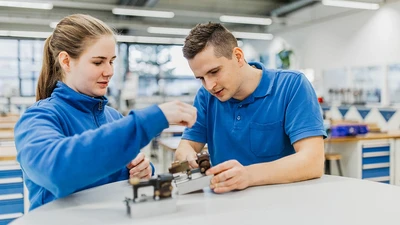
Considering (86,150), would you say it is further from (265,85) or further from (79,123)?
(265,85)

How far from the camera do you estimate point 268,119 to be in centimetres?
159

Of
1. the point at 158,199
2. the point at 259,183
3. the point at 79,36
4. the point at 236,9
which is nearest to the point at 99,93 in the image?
the point at 79,36

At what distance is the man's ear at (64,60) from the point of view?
4.17 ft

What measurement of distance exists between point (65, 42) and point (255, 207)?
81 centimetres

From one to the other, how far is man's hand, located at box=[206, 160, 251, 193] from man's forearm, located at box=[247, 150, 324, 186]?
0.14 ft

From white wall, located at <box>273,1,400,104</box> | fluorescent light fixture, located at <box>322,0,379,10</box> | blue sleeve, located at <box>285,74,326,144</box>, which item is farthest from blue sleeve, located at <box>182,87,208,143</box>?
white wall, located at <box>273,1,400,104</box>

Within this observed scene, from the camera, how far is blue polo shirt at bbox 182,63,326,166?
1.52m

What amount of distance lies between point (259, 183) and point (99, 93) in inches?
25.0

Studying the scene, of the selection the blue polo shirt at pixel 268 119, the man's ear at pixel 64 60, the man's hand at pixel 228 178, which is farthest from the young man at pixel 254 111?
the man's ear at pixel 64 60

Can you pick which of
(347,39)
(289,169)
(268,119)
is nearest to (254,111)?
(268,119)

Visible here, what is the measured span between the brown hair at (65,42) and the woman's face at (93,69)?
0.02 metres

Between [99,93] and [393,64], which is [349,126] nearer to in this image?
[99,93]

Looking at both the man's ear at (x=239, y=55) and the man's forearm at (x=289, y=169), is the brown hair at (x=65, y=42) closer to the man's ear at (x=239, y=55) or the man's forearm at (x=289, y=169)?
the man's ear at (x=239, y=55)

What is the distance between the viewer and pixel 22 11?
1121 centimetres
